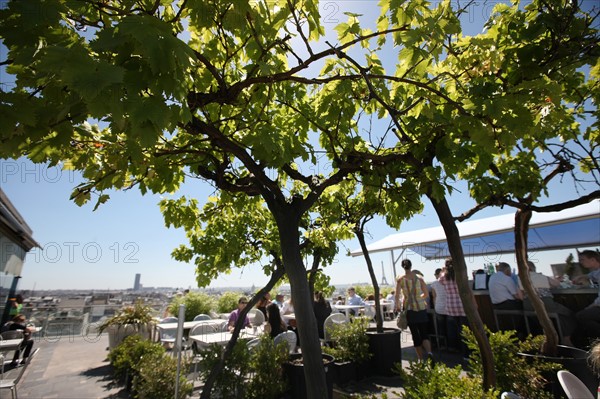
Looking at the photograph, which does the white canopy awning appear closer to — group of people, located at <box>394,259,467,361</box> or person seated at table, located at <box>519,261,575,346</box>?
person seated at table, located at <box>519,261,575,346</box>

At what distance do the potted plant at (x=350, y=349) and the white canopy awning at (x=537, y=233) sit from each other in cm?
512

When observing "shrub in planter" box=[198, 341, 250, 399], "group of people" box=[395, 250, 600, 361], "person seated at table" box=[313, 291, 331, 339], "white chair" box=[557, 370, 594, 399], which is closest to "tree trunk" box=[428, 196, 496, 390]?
"white chair" box=[557, 370, 594, 399]

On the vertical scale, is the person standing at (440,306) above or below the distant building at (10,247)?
below

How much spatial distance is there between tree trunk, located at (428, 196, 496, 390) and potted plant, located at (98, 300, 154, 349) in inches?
278

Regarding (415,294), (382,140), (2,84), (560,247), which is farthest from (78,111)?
(560,247)

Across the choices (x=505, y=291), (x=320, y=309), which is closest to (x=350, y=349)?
(x=320, y=309)

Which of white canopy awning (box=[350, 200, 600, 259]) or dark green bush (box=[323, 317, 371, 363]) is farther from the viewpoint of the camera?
white canopy awning (box=[350, 200, 600, 259])

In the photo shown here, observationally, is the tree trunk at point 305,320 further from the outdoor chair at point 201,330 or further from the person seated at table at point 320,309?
the person seated at table at point 320,309

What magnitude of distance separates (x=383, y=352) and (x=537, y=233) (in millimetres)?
7247

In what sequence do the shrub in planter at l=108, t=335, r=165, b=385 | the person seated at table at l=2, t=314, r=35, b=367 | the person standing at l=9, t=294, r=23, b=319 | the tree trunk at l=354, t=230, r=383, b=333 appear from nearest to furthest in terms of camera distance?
the shrub in planter at l=108, t=335, r=165, b=385 < the tree trunk at l=354, t=230, r=383, b=333 < the person seated at table at l=2, t=314, r=35, b=367 < the person standing at l=9, t=294, r=23, b=319

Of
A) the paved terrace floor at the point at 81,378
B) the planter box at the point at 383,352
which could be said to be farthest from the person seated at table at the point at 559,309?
the planter box at the point at 383,352

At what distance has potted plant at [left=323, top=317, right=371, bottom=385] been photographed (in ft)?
17.0

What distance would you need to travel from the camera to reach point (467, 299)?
9.76 ft

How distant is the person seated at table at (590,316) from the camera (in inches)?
189
